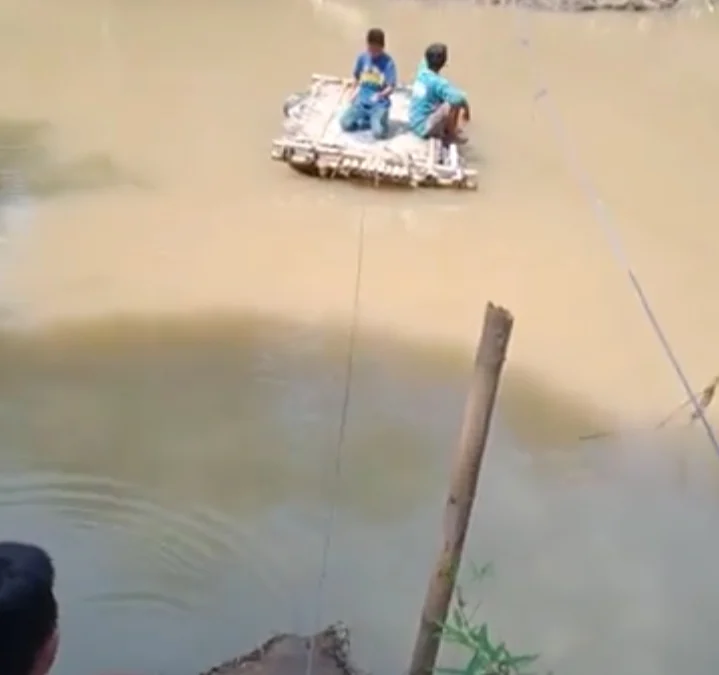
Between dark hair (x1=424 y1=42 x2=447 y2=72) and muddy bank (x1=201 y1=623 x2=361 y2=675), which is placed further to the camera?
dark hair (x1=424 y1=42 x2=447 y2=72)

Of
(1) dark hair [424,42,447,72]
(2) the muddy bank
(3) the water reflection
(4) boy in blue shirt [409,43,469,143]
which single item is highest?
(1) dark hair [424,42,447,72]

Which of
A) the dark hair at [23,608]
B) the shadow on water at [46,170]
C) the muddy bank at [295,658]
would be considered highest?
the dark hair at [23,608]

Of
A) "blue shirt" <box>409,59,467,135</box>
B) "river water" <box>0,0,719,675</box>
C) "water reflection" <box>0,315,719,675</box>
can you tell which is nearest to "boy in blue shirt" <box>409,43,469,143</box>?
"blue shirt" <box>409,59,467,135</box>

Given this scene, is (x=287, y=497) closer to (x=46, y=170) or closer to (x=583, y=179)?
(x=46, y=170)

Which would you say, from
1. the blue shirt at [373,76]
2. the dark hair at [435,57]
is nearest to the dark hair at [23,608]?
the blue shirt at [373,76]

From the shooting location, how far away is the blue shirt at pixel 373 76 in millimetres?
5570

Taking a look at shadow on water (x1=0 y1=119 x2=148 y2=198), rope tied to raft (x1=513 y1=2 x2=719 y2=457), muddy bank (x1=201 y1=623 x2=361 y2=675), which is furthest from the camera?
shadow on water (x1=0 y1=119 x2=148 y2=198)

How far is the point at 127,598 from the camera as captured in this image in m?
3.21

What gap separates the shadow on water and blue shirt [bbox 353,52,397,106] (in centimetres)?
108

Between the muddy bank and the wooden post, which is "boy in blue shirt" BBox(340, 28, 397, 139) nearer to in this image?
the muddy bank

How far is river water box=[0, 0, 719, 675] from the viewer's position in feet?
10.9

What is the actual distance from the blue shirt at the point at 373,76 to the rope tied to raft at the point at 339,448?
658mm

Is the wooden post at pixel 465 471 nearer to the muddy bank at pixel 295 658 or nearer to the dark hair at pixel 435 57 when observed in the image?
the muddy bank at pixel 295 658

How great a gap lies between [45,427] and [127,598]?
811mm
